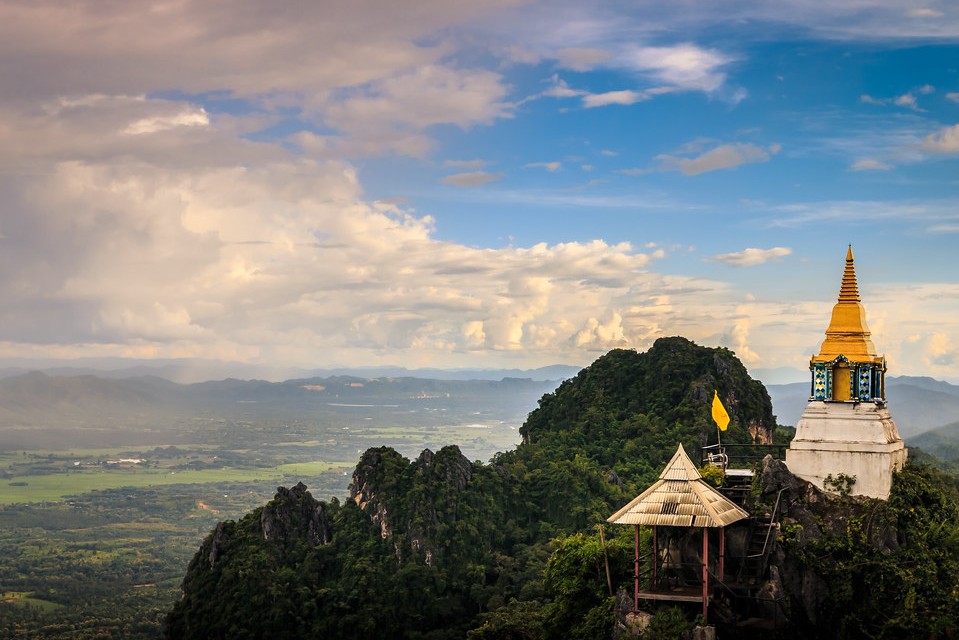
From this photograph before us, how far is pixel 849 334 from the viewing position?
1384 inches

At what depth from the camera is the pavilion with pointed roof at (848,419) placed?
3384 centimetres

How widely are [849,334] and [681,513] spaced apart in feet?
32.7

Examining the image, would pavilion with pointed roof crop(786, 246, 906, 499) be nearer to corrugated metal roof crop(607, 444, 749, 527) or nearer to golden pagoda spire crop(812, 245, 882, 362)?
golden pagoda spire crop(812, 245, 882, 362)

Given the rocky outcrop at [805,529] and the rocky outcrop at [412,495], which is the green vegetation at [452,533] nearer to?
the rocky outcrop at [412,495]

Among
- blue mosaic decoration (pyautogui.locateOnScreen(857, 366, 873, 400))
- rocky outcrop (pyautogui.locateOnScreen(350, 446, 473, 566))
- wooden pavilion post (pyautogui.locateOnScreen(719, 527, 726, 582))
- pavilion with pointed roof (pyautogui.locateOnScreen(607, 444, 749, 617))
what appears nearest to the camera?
pavilion with pointed roof (pyautogui.locateOnScreen(607, 444, 749, 617))

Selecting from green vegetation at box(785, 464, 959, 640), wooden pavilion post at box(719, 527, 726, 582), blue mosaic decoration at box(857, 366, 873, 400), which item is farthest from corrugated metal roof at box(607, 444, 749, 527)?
blue mosaic decoration at box(857, 366, 873, 400)

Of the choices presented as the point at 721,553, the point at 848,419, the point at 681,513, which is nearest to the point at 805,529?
the point at 721,553

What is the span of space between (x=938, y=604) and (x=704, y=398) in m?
36.1

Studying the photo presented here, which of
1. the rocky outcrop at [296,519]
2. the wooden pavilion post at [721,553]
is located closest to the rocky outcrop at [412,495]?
the rocky outcrop at [296,519]

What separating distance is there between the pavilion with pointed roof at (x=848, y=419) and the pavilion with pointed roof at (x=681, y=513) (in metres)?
4.48

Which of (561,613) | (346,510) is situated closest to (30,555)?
(346,510)

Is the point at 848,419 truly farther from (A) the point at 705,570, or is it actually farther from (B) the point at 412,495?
(B) the point at 412,495

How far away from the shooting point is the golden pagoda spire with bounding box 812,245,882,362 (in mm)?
34906

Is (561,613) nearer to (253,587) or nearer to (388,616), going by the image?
(388,616)
